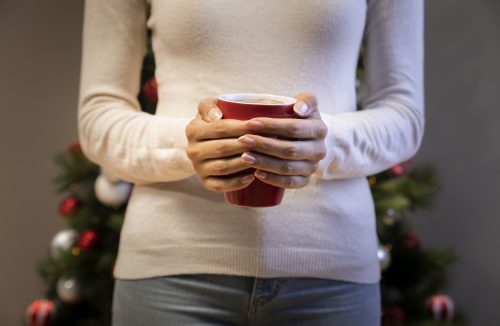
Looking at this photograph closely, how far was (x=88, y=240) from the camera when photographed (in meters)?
1.48

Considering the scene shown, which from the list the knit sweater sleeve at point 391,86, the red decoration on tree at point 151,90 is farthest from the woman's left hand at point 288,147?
the red decoration on tree at point 151,90

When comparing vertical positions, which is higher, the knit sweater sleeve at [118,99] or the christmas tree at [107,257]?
the knit sweater sleeve at [118,99]

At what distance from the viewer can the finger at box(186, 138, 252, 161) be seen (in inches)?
21.9

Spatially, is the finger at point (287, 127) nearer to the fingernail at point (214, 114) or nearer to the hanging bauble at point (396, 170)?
the fingernail at point (214, 114)

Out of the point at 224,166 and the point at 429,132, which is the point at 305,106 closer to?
the point at 224,166

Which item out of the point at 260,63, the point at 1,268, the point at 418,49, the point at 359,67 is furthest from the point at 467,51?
the point at 1,268

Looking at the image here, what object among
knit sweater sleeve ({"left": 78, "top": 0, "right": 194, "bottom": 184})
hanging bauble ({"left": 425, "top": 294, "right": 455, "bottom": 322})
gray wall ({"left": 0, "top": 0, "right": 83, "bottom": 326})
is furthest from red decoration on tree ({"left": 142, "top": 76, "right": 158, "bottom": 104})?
hanging bauble ({"left": 425, "top": 294, "right": 455, "bottom": 322})

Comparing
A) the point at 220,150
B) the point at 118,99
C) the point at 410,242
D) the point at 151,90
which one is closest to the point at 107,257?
the point at 151,90

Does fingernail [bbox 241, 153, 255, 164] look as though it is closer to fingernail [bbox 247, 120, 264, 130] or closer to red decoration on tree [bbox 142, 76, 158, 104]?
fingernail [bbox 247, 120, 264, 130]

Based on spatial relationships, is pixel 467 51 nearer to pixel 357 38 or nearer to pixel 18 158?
pixel 357 38

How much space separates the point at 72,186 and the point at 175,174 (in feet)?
3.17

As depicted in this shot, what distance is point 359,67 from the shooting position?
1.34 m

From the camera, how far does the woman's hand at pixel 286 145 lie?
55cm

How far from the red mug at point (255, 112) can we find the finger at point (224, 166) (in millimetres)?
20
